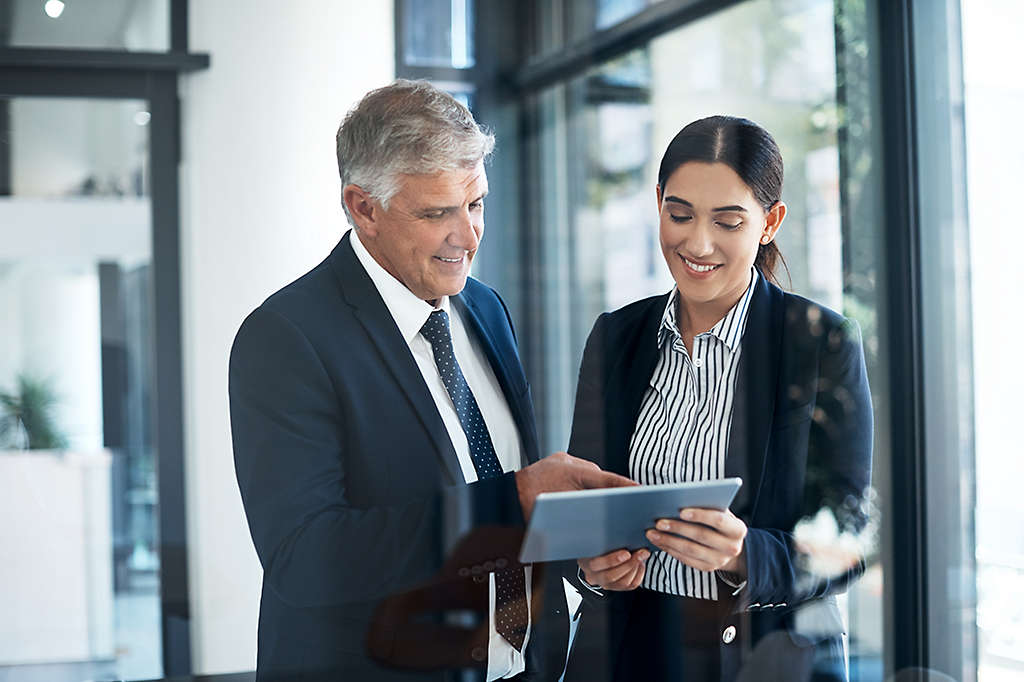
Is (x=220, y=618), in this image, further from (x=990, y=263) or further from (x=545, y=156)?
(x=990, y=263)

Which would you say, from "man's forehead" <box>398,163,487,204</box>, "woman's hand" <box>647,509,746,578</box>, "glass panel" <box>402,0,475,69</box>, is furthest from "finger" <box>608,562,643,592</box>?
"glass panel" <box>402,0,475,69</box>

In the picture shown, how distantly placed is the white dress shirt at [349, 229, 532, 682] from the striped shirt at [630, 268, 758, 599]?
277 mm

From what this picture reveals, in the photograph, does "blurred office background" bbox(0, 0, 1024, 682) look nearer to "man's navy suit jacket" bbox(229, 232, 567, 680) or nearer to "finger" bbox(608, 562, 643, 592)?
"man's navy suit jacket" bbox(229, 232, 567, 680)

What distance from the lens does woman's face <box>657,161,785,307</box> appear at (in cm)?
212

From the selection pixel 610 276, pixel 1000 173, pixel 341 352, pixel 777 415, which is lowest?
pixel 777 415

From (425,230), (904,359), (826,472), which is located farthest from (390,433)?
(904,359)

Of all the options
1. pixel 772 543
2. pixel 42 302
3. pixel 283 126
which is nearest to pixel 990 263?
pixel 772 543

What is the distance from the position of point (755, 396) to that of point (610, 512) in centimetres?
52

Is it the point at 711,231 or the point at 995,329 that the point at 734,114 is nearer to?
the point at 711,231

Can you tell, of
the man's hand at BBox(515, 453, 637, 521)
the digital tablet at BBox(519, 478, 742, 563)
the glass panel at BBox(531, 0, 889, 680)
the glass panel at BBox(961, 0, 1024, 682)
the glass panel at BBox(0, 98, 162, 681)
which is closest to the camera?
the digital tablet at BBox(519, 478, 742, 563)

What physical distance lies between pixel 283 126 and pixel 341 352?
0.45 metres

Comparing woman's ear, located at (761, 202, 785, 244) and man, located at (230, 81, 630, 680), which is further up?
woman's ear, located at (761, 202, 785, 244)

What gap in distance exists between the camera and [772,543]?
2199mm

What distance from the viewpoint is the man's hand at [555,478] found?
201 cm
